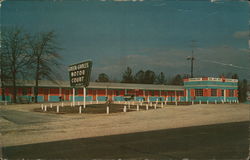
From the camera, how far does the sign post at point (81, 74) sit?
3130 centimetres

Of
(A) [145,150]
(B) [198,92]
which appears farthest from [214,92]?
(A) [145,150]

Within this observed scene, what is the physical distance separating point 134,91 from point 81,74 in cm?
3095

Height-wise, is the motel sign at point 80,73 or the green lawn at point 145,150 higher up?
the motel sign at point 80,73

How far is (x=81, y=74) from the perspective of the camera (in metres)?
32.3

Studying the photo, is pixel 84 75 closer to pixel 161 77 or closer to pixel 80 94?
pixel 80 94

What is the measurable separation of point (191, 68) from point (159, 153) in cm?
7587

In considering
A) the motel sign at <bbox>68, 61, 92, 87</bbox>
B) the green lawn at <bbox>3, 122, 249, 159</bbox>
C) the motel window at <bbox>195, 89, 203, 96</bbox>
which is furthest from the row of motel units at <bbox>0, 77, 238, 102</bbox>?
the green lawn at <bbox>3, 122, 249, 159</bbox>

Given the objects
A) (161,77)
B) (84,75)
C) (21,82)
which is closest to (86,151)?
(84,75)

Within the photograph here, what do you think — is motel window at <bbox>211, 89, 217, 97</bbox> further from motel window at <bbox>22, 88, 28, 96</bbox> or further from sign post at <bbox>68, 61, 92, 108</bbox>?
motel window at <bbox>22, 88, 28, 96</bbox>

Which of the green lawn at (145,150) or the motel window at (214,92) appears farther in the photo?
the motel window at (214,92)

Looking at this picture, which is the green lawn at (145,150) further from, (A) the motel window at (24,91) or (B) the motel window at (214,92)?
(B) the motel window at (214,92)

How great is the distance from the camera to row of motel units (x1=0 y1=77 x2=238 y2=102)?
53.8 metres

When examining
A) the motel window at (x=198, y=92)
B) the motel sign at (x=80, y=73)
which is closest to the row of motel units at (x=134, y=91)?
the motel window at (x=198, y=92)

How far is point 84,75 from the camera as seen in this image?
31750 mm
